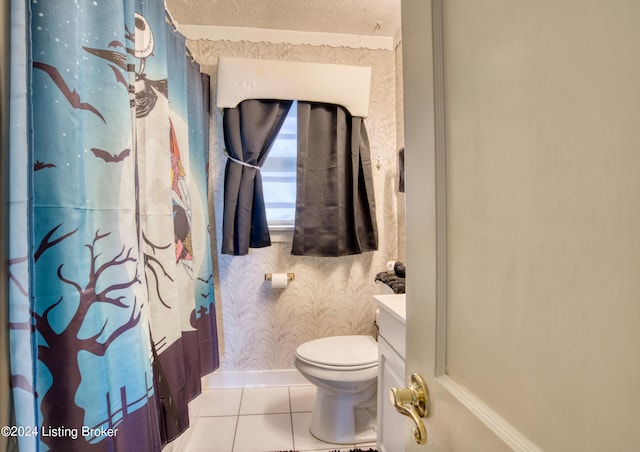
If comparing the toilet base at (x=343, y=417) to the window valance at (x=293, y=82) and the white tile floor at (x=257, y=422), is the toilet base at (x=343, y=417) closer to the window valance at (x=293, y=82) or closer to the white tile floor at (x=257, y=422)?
the white tile floor at (x=257, y=422)

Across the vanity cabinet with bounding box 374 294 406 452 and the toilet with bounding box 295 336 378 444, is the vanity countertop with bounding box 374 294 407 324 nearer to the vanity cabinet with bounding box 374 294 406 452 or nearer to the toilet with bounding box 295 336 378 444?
the vanity cabinet with bounding box 374 294 406 452

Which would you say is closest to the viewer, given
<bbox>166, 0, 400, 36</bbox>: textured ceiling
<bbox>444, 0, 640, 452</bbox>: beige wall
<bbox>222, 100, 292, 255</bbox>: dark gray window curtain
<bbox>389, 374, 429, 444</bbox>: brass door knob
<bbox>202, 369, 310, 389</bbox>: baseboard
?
<bbox>444, 0, 640, 452</bbox>: beige wall

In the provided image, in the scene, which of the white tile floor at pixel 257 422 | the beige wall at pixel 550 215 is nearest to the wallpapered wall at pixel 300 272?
the white tile floor at pixel 257 422

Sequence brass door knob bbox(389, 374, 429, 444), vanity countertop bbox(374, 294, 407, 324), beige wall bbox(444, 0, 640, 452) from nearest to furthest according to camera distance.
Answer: beige wall bbox(444, 0, 640, 452) → brass door knob bbox(389, 374, 429, 444) → vanity countertop bbox(374, 294, 407, 324)

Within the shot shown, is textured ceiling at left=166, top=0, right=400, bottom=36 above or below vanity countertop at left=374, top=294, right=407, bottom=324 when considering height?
above

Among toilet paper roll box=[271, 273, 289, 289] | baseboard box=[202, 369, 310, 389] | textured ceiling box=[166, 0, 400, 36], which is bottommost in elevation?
baseboard box=[202, 369, 310, 389]

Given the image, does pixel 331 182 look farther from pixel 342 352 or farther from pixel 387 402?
pixel 387 402

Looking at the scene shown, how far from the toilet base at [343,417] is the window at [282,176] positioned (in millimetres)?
1030

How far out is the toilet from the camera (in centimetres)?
144

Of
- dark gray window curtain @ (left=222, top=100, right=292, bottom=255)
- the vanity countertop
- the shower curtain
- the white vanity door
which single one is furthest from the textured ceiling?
the white vanity door

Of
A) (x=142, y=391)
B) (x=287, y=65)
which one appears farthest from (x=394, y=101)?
(x=142, y=391)

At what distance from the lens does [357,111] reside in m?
2.00

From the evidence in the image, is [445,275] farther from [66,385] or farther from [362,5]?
[362,5]

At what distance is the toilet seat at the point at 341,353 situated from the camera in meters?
1.45
